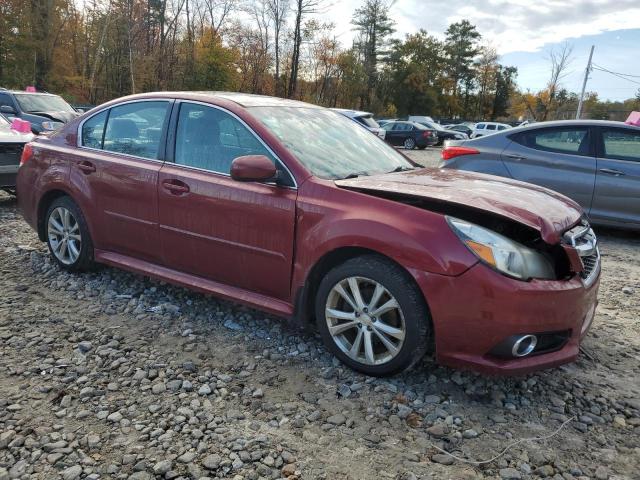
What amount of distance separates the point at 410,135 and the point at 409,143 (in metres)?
0.41

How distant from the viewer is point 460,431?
8.31 feet

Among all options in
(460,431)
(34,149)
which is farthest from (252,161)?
(34,149)

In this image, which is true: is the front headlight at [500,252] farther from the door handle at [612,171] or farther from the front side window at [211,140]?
the door handle at [612,171]

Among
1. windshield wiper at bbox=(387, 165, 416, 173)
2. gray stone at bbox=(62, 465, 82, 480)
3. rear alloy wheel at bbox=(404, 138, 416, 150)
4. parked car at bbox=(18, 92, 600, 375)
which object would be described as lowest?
gray stone at bbox=(62, 465, 82, 480)

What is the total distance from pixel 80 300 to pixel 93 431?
179cm

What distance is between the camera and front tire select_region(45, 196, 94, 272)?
4.29 meters

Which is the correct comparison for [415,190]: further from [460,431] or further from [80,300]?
[80,300]

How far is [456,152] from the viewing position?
6.89 m

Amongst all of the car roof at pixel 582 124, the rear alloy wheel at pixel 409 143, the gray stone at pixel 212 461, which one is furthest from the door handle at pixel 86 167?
the rear alloy wheel at pixel 409 143

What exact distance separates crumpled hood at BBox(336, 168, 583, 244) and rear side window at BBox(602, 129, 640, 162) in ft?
11.6

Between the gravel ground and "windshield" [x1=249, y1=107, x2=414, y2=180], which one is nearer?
the gravel ground

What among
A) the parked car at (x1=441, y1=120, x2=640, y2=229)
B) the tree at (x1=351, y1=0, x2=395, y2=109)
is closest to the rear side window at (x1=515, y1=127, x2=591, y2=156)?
the parked car at (x1=441, y1=120, x2=640, y2=229)

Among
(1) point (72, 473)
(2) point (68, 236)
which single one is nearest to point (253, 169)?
(1) point (72, 473)

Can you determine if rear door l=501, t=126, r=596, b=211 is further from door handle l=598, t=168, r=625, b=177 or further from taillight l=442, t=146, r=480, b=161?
taillight l=442, t=146, r=480, b=161
